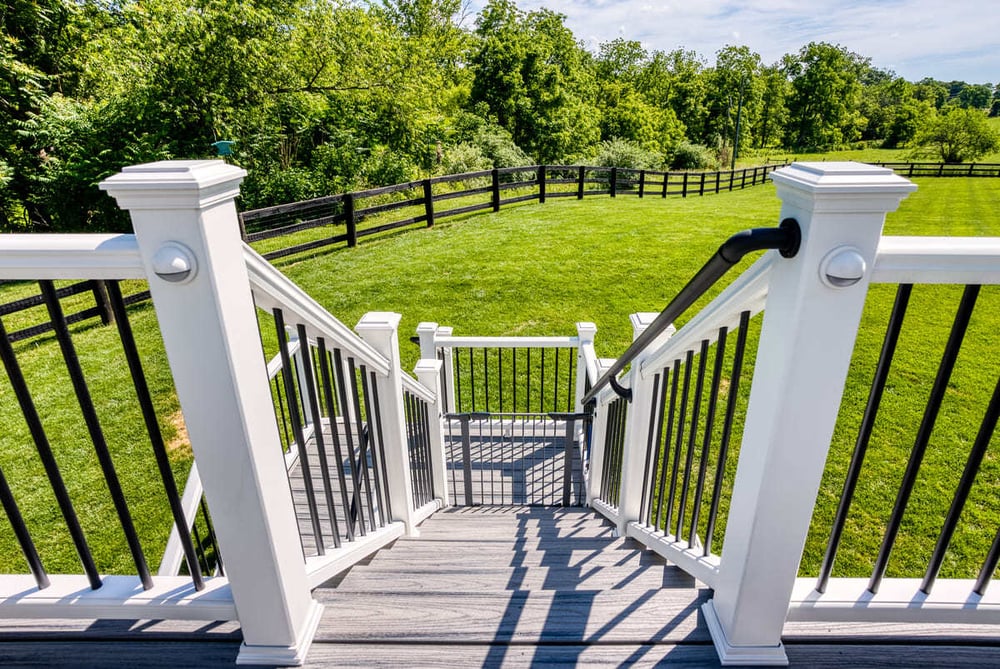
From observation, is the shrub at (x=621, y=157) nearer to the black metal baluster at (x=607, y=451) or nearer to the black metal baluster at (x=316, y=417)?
the black metal baluster at (x=607, y=451)

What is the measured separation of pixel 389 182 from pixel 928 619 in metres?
15.3

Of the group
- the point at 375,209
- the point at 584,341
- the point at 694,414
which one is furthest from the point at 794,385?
the point at 375,209

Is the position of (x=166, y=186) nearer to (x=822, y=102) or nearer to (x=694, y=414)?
(x=694, y=414)

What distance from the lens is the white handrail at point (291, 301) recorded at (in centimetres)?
133

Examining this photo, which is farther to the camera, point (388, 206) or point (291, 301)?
point (388, 206)

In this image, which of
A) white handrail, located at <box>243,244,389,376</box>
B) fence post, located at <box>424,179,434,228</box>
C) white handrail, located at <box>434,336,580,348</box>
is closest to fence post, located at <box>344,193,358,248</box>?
fence post, located at <box>424,179,434,228</box>

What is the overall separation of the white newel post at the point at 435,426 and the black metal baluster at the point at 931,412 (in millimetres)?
2827

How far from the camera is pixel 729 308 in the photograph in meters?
1.44

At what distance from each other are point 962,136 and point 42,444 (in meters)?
42.0

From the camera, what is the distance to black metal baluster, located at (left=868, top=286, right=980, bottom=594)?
118 centimetres

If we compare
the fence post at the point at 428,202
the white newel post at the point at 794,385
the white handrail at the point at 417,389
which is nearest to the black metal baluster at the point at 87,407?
the white handrail at the point at 417,389

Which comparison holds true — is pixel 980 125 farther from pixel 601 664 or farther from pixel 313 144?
pixel 601 664

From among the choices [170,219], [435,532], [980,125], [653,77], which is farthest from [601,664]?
[653,77]

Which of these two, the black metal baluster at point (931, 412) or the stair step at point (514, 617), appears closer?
the black metal baluster at point (931, 412)
